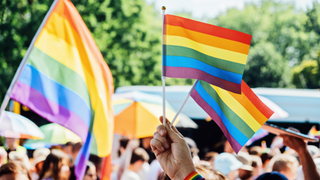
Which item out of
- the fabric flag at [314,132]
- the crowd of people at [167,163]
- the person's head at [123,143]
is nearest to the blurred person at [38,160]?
the crowd of people at [167,163]

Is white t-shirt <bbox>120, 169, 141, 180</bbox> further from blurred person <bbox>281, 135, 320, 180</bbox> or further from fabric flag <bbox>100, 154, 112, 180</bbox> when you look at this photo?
blurred person <bbox>281, 135, 320, 180</bbox>

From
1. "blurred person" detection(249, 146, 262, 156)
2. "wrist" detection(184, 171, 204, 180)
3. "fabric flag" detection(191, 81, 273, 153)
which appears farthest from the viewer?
"blurred person" detection(249, 146, 262, 156)

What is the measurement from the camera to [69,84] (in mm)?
3074

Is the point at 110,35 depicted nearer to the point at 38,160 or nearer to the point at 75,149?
the point at 75,149

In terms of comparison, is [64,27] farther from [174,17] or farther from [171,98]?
[171,98]

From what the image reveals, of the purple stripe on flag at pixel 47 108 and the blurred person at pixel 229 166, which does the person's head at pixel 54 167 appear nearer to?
the purple stripe on flag at pixel 47 108

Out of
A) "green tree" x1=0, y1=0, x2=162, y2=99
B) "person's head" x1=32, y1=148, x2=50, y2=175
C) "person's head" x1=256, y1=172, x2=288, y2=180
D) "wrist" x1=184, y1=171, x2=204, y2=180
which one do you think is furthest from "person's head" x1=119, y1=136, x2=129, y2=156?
"green tree" x1=0, y1=0, x2=162, y2=99

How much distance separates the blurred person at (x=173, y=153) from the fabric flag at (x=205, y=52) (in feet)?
1.59

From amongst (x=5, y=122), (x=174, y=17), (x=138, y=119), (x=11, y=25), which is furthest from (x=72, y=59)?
(x=11, y=25)

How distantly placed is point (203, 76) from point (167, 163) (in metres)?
0.74

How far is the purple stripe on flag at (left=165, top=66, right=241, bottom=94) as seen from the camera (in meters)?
2.20

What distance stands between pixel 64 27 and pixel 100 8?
9688 mm

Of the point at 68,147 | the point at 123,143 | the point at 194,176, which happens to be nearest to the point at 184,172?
the point at 194,176

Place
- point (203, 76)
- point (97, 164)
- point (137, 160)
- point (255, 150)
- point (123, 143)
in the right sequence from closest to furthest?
point (203, 76) < point (97, 164) < point (137, 160) < point (255, 150) < point (123, 143)
